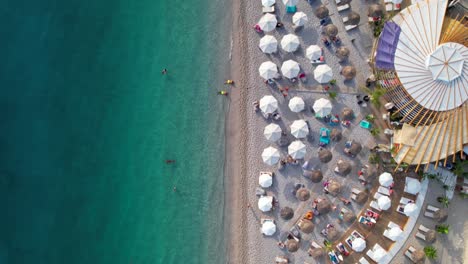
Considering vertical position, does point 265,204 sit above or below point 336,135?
below

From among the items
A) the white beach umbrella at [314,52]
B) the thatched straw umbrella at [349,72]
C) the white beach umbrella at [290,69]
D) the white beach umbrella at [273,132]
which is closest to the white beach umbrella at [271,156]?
the white beach umbrella at [273,132]

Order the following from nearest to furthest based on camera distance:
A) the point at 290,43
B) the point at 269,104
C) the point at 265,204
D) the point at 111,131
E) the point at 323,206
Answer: the point at 290,43
the point at 269,104
the point at 323,206
the point at 265,204
the point at 111,131

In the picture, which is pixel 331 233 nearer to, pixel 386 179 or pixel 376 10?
pixel 386 179

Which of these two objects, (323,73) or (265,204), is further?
(265,204)

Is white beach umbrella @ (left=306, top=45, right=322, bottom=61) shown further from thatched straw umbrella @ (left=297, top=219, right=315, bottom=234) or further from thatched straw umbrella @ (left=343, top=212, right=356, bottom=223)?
thatched straw umbrella @ (left=297, top=219, right=315, bottom=234)

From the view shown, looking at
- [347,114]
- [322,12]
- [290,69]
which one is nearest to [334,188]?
[347,114]

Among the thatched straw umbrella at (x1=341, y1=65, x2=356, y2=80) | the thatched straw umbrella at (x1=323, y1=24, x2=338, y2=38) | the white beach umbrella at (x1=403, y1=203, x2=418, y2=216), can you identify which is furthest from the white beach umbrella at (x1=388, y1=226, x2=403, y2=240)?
the thatched straw umbrella at (x1=323, y1=24, x2=338, y2=38)
